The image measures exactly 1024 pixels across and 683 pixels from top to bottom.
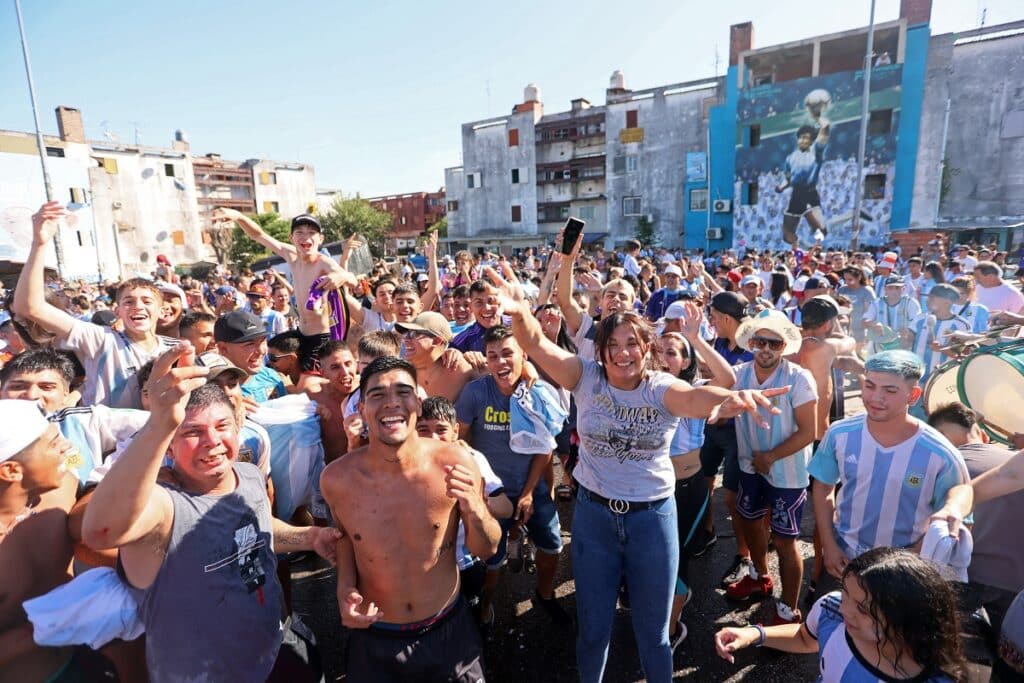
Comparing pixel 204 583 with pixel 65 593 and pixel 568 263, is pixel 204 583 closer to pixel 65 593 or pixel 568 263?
pixel 65 593

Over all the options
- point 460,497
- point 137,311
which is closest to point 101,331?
point 137,311

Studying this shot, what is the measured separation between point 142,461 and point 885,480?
3223 millimetres

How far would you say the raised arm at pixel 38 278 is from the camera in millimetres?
3371

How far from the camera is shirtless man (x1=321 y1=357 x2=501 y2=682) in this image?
2.35 meters

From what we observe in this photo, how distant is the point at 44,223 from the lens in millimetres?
3455

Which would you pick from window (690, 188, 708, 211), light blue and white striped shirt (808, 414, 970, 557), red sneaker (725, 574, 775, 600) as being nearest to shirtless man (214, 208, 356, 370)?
red sneaker (725, 574, 775, 600)

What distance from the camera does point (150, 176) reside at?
4050 centimetres

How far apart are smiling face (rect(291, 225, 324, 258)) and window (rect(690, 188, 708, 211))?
3483 cm

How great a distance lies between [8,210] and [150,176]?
4536 centimetres

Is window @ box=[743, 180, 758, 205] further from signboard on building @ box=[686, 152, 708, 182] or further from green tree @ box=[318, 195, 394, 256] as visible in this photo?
green tree @ box=[318, 195, 394, 256]

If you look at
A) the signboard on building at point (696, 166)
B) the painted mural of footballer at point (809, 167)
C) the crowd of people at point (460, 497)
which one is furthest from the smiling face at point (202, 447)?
the signboard on building at point (696, 166)

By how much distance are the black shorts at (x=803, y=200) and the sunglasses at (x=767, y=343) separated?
31.8 meters

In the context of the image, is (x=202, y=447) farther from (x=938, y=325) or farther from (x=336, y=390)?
(x=938, y=325)

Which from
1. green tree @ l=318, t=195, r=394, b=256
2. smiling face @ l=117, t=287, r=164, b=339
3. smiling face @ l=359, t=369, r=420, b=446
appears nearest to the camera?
smiling face @ l=359, t=369, r=420, b=446
